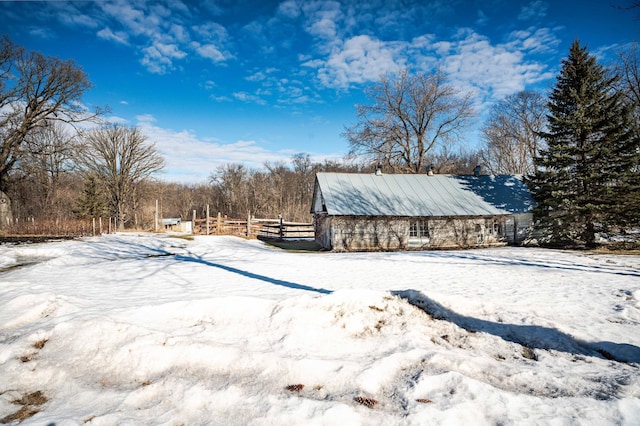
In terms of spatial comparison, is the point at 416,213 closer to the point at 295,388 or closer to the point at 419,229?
the point at 419,229

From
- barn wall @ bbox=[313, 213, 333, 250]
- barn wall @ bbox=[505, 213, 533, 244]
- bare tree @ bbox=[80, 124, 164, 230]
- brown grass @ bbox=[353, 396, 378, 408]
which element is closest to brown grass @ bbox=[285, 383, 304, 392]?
brown grass @ bbox=[353, 396, 378, 408]

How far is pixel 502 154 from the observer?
3591cm

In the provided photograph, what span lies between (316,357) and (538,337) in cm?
332

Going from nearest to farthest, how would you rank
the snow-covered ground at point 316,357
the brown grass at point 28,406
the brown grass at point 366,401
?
the brown grass at point 28,406, the snow-covered ground at point 316,357, the brown grass at point 366,401

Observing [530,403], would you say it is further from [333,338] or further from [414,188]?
[414,188]

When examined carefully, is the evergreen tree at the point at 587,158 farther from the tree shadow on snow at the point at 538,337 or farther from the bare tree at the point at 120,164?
the bare tree at the point at 120,164

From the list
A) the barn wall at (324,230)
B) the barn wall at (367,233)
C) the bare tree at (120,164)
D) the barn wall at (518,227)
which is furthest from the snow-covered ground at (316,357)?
the bare tree at (120,164)

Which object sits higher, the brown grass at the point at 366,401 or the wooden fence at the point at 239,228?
the wooden fence at the point at 239,228

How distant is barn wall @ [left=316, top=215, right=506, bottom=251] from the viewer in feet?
62.7

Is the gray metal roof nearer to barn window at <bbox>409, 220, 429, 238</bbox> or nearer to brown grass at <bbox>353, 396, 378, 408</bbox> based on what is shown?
barn window at <bbox>409, 220, 429, 238</bbox>

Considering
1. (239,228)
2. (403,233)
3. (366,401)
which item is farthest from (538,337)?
(239,228)

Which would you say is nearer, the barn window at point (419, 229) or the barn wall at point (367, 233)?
the barn wall at point (367, 233)

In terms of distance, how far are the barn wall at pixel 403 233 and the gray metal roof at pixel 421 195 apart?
0.57 m

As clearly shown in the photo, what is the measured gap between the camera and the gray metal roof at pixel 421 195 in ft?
64.5
